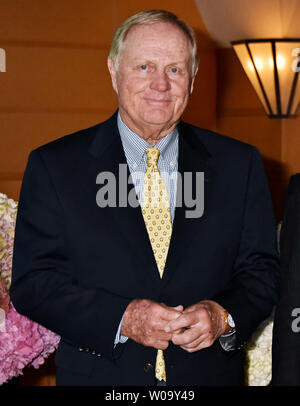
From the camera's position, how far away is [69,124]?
3.84 m

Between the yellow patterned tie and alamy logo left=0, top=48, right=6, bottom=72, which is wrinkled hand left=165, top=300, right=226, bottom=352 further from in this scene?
alamy logo left=0, top=48, right=6, bottom=72

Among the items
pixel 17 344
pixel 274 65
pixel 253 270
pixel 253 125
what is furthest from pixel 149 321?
pixel 253 125

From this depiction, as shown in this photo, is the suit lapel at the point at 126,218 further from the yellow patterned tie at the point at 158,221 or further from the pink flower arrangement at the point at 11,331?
the pink flower arrangement at the point at 11,331

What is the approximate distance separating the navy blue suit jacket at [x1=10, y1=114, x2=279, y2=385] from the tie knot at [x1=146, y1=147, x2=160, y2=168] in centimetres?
6

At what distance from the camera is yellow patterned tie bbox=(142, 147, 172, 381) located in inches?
59.3

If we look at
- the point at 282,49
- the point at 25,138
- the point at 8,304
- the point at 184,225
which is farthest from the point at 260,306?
the point at 25,138

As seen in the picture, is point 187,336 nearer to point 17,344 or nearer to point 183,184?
point 183,184

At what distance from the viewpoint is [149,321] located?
4.53ft

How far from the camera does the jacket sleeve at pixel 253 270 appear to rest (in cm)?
148

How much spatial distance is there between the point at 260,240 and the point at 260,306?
0.46ft

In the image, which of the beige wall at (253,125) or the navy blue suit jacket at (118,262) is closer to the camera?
the navy blue suit jacket at (118,262)

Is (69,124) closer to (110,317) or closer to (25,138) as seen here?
(25,138)

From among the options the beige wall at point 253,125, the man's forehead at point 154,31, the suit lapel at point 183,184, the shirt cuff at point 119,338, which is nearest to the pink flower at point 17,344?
the shirt cuff at point 119,338

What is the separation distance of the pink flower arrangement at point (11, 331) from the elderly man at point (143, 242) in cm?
11
